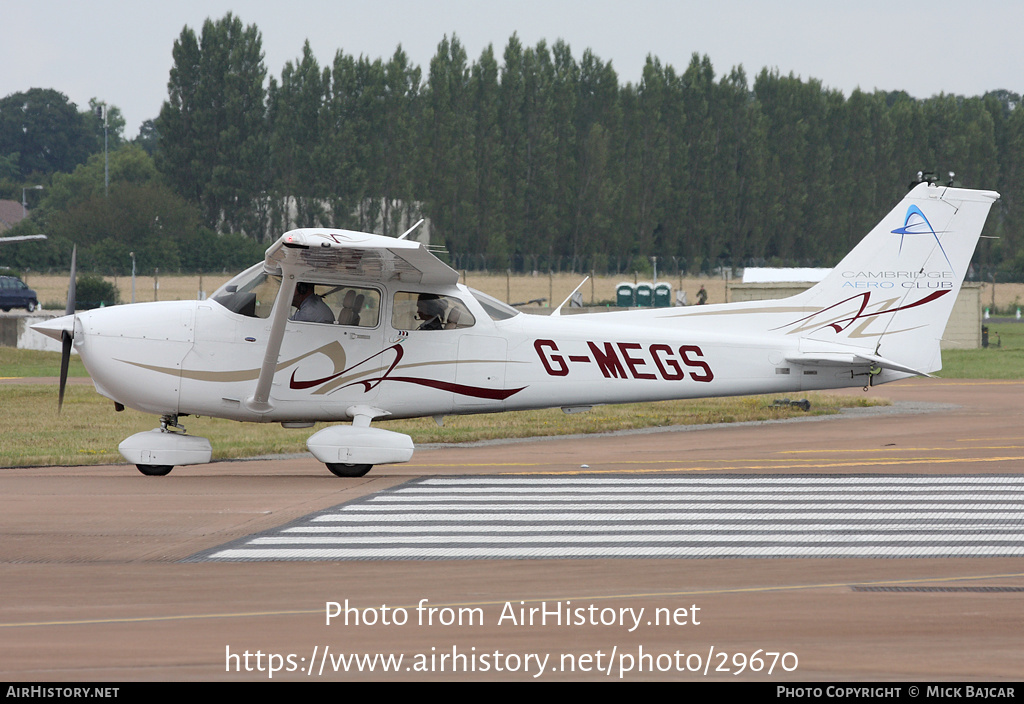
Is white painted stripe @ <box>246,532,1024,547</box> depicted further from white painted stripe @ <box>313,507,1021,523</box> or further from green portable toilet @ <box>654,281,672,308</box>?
green portable toilet @ <box>654,281,672,308</box>

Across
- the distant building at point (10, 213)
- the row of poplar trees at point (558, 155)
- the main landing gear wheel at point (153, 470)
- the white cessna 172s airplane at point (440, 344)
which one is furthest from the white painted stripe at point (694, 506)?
the distant building at point (10, 213)

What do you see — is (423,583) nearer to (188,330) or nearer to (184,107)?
(188,330)

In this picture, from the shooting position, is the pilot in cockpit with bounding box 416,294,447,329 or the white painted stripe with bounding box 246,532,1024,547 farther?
the pilot in cockpit with bounding box 416,294,447,329

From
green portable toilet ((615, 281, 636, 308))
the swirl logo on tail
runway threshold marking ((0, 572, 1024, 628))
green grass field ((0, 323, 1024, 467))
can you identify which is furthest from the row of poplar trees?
runway threshold marking ((0, 572, 1024, 628))

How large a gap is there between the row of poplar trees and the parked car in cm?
2118

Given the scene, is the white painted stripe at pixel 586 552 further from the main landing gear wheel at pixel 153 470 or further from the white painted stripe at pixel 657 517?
the main landing gear wheel at pixel 153 470

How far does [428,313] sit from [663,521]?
382 cm

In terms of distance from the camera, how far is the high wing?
9641 mm

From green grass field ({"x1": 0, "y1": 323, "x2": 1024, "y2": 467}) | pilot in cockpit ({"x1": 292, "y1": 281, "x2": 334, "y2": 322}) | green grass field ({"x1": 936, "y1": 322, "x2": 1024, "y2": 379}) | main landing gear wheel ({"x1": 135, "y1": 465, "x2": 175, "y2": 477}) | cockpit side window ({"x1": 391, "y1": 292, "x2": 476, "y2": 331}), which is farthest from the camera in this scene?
green grass field ({"x1": 936, "y1": 322, "x2": 1024, "y2": 379})

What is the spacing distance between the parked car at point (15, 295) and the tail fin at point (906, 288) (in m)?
40.7

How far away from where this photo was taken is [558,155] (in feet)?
231

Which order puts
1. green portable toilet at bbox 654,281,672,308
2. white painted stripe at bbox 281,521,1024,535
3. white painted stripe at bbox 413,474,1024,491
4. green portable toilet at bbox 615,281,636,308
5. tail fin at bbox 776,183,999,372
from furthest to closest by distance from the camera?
green portable toilet at bbox 615,281,636,308
green portable toilet at bbox 654,281,672,308
tail fin at bbox 776,183,999,372
white painted stripe at bbox 413,474,1024,491
white painted stripe at bbox 281,521,1024,535

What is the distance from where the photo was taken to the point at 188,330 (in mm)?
10961
